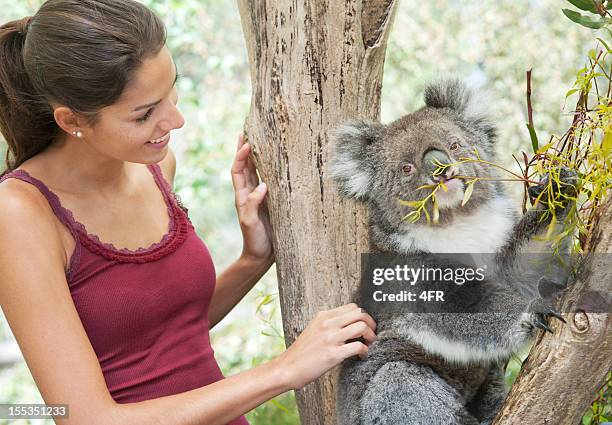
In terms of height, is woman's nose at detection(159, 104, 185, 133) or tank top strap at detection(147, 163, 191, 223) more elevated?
woman's nose at detection(159, 104, 185, 133)

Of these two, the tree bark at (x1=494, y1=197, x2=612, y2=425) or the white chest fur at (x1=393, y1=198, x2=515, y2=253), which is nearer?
the tree bark at (x1=494, y1=197, x2=612, y2=425)

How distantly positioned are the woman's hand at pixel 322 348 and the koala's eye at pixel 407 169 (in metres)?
0.31

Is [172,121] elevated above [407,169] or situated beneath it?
elevated above

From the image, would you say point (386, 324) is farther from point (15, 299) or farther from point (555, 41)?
point (555, 41)

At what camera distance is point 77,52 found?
1.28 metres

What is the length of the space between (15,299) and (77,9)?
0.57 meters

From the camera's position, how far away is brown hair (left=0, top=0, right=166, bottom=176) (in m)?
1.29

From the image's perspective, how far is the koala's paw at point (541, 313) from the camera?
42.2 inches

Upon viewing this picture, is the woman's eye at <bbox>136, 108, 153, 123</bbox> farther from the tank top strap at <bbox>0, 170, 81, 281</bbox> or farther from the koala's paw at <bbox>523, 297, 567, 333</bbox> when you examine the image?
the koala's paw at <bbox>523, 297, 567, 333</bbox>

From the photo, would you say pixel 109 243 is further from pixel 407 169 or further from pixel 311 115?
pixel 407 169

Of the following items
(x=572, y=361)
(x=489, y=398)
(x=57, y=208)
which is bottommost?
(x=489, y=398)

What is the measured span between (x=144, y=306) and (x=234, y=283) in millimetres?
357

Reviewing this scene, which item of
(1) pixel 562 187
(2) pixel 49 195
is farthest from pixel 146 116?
(1) pixel 562 187

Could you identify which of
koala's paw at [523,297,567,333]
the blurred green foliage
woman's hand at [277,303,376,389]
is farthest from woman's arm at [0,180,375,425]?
the blurred green foliage
